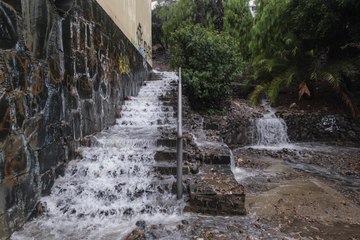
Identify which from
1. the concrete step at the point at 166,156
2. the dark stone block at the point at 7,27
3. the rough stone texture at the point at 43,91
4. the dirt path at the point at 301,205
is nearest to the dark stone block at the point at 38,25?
the rough stone texture at the point at 43,91

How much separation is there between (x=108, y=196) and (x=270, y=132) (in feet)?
22.3

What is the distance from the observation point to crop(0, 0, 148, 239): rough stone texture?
356 cm

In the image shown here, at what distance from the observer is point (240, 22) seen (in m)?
15.2

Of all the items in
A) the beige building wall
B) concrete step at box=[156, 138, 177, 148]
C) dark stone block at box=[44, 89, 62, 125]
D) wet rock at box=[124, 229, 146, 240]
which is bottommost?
wet rock at box=[124, 229, 146, 240]

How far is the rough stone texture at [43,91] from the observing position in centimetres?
356

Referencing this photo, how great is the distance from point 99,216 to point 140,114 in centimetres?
410

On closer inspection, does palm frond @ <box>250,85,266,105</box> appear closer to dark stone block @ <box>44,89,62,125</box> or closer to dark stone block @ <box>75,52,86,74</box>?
dark stone block @ <box>75,52,86,74</box>

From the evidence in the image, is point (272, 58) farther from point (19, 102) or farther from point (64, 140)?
point (19, 102)

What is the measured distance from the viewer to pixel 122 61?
895cm

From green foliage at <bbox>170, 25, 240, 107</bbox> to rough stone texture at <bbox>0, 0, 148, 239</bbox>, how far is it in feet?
9.66

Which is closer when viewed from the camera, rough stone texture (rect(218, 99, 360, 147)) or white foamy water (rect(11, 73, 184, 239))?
white foamy water (rect(11, 73, 184, 239))

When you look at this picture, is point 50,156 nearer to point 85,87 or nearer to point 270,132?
point 85,87

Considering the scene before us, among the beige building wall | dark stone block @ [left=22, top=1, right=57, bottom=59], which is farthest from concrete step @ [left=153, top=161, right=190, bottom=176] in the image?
the beige building wall

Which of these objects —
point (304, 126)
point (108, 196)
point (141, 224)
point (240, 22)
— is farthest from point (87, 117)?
point (240, 22)
